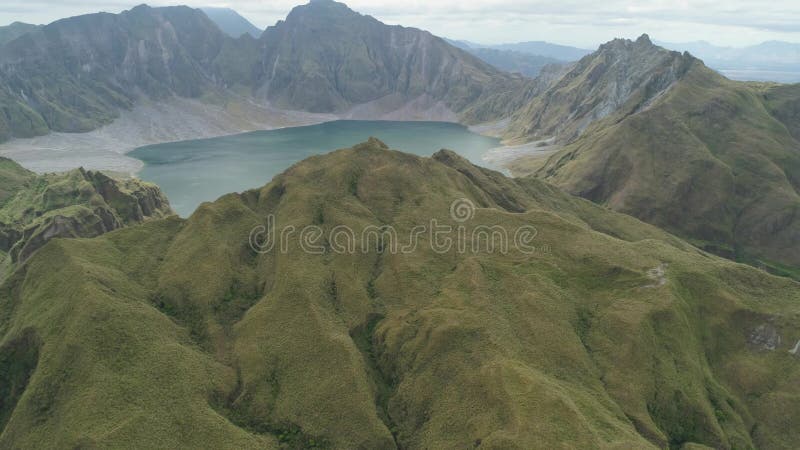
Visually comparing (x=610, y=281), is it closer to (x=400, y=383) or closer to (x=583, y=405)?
(x=583, y=405)

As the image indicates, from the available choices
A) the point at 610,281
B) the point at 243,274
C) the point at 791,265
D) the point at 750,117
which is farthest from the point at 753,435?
the point at 750,117

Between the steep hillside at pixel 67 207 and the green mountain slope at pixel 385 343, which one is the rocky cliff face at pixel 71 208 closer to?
the steep hillside at pixel 67 207

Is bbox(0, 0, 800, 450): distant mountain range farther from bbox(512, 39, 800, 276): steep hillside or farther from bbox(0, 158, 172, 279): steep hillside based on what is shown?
bbox(512, 39, 800, 276): steep hillside

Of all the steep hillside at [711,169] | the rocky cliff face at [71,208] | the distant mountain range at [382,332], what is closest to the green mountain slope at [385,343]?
the distant mountain range at [382,332]

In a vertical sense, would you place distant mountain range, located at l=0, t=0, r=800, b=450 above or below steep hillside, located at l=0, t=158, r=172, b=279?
above

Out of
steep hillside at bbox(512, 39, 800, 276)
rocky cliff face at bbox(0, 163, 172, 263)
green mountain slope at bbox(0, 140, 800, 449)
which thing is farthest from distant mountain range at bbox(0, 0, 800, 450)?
steep hillside at bbox(512, 39, 800, 276)
